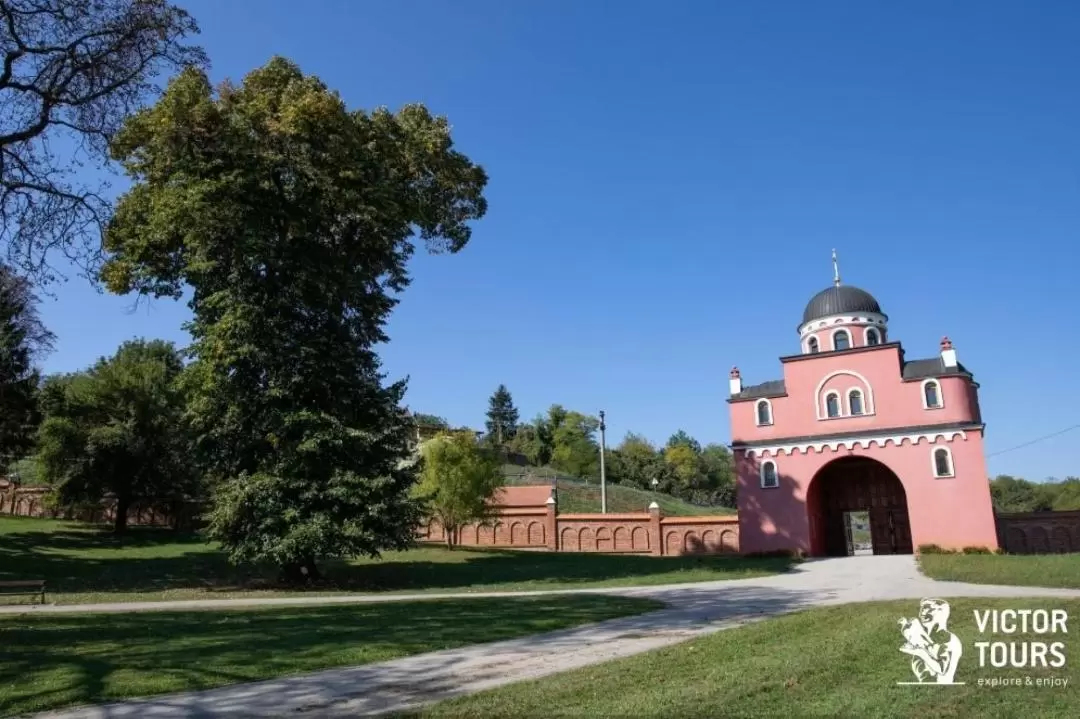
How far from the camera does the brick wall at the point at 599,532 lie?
1431 inches

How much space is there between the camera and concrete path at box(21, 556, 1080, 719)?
6.52 meters

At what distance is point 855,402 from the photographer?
Answer: 33.5 m

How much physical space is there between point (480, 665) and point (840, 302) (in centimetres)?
3361

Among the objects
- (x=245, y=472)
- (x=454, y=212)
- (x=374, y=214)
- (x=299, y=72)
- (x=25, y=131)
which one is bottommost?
(x=245, y=472)

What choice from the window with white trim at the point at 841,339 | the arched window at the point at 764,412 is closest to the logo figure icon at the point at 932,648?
the arched window at the point at 764,412

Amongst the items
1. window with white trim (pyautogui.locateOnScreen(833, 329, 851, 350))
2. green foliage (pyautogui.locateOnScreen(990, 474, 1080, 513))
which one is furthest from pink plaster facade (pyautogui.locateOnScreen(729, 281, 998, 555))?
green foliage (pyautogui.locateOnScreen(990, 474, 1080, 513))

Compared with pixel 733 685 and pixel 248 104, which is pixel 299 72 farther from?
pixel 733 685

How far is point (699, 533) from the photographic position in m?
36.5

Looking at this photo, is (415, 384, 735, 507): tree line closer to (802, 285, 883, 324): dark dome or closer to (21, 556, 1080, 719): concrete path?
(802, 285, 883, 324): dark dome

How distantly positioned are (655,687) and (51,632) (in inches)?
393

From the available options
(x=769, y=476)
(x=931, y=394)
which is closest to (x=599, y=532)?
(x=769, y=476)

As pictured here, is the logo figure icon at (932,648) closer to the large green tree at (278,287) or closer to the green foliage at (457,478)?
the large green tree at (278,287)

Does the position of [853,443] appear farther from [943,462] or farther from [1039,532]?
[1039,532]

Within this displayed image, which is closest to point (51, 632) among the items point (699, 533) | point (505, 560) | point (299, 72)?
point (299, 72)
